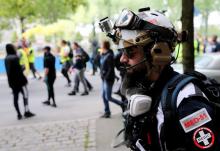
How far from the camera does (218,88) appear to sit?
200 centimetres

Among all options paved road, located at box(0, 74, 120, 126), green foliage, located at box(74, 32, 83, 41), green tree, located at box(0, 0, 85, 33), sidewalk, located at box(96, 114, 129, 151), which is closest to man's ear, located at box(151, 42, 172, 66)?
sidewalk, located at box(96, 114, 129, 151)

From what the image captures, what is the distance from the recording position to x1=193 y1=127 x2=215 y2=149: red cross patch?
1683mm

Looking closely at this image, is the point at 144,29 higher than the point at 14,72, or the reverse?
the point at 144,29

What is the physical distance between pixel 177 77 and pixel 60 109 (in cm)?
923

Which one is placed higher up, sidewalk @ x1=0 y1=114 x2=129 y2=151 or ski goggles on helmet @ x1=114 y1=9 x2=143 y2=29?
ski goggles on helmet @ x1=114 y1=9 x2=143 y2=29

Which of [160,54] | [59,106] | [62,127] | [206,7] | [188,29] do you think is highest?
[160,54]

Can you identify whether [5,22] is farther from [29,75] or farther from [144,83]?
[144,83]

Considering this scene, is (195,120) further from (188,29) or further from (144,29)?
(188,29)

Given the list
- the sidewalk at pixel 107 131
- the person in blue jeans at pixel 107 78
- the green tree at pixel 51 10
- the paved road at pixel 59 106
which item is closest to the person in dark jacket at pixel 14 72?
the paved road at pixel 59 106

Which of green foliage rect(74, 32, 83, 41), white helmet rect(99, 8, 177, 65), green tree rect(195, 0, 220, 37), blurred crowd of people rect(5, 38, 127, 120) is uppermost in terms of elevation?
white helmet rect(99, 8, 177, 65)

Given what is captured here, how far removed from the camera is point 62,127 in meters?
8.45

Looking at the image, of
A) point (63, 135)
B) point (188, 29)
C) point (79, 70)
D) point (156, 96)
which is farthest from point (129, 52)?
point (79, 70)

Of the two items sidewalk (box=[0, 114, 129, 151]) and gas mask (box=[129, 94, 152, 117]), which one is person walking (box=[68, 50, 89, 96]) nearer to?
sidewalk (box=[0, 114, 129, 151])

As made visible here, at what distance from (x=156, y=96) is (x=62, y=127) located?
22.0 feet
